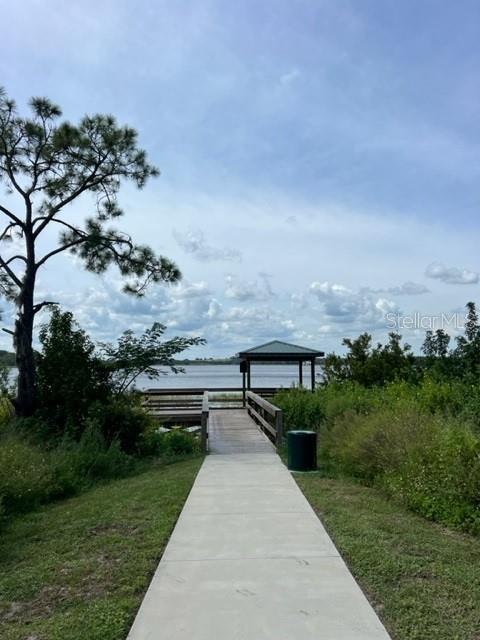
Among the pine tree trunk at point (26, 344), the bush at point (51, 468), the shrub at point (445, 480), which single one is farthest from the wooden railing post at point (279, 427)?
the pine tree trunk at point (26, 344)

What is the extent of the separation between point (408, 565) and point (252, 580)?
1.36 meters

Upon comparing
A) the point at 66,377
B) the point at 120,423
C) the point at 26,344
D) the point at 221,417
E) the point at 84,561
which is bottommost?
the point at 84,561

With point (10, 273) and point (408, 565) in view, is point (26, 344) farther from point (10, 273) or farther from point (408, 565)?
point (408, 565)

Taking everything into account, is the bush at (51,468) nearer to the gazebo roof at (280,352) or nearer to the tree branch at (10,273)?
the tree branch at (10,273)

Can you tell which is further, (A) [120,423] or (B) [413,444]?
(A) [120,423]

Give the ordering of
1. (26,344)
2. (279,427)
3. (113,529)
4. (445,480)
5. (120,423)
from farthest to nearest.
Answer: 1. (26,344)
2. (120,423)
3. (279,427)
4. (445,480)
5. (113,529)

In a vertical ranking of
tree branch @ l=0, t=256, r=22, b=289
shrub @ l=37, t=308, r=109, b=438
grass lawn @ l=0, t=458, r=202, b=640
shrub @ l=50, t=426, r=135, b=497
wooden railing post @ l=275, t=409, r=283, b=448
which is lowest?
grass lawn @ l=0, t=458, r=202, b=640

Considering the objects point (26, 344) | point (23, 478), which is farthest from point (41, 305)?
point (23, 478)

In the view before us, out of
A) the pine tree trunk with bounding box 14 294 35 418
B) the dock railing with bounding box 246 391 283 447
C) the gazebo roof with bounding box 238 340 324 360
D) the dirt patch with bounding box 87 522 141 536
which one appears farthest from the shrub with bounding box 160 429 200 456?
the gazebo roof with bounding box 238 340 324 360

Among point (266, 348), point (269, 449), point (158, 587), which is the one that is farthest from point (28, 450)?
point (266, 348)

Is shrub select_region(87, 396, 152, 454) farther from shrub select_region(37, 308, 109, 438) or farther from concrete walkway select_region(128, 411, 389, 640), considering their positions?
concrete walkway select_region(128, 411, 389, 640)

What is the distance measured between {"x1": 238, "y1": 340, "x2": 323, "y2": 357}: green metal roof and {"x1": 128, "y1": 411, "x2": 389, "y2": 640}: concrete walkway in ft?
48.2

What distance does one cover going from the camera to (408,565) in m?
4.93

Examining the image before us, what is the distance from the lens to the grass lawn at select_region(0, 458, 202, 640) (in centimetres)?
400
